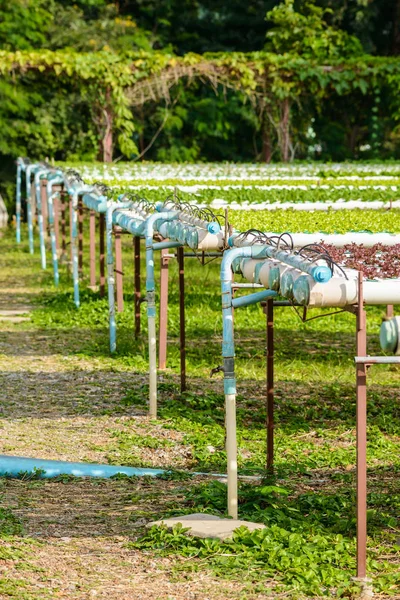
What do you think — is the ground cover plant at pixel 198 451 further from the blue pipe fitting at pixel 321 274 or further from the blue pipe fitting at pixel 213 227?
the blue pipe fitting at pixel 213 227

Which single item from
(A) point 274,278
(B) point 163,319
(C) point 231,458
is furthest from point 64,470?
(B) point 163,319

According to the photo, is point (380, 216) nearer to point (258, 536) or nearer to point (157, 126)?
point (258, 536)

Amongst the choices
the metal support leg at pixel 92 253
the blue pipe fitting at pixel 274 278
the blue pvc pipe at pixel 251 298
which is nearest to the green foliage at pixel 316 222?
the blue pvc pipe at pixel 251 298

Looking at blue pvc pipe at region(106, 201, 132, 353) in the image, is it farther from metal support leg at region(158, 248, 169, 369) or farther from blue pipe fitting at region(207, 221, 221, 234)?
blue pipe fitting at region(207, 221, 221, 234)

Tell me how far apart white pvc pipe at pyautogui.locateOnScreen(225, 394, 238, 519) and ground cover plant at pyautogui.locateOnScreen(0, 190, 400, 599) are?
4.2 inches

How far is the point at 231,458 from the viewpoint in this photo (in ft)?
16.3

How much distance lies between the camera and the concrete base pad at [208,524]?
15.6 feet

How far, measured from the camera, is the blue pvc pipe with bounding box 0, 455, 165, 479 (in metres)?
5.94

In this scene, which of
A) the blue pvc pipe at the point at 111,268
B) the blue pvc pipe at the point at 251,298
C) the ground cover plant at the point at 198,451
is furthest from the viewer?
the blue pvc pipe at the point at 111,268

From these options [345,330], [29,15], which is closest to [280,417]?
[345,330]

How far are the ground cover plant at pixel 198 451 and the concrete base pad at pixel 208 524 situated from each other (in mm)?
71

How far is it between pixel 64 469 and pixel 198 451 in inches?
35.7

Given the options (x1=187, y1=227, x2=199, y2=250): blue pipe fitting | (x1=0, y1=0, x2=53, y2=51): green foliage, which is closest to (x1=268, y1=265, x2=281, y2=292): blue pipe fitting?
(x1=187, y1=227, x2=199, y2=250): blue pipe fitting

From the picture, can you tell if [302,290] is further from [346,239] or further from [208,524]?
[346,239]
